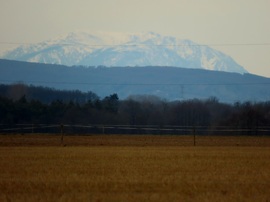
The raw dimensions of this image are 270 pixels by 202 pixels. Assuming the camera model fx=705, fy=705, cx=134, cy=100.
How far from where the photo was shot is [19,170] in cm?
2195

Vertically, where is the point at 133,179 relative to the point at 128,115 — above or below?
below

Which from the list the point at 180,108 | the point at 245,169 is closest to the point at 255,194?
the point at 245,169

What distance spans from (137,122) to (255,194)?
266 feet

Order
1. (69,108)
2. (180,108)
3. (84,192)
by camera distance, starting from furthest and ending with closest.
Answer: (180,108)
(69,108)
(84,192)

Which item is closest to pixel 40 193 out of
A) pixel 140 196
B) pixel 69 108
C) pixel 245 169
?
pixel 140 196

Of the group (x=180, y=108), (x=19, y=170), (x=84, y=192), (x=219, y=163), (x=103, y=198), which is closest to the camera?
(x=103, y=198)

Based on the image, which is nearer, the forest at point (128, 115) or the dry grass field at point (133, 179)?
the dry grass field at point (133, 179)

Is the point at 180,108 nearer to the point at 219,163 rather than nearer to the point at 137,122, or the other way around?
the point at 137,122

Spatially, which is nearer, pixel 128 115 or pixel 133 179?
pixel 133 179

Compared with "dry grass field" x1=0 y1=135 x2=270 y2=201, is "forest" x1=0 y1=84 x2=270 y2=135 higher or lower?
higher

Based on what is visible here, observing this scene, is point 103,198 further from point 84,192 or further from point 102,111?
point 102,111

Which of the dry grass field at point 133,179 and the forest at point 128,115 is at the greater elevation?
the forest at point 128,115

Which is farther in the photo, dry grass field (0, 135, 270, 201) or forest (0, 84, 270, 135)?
forest (0, 84, 270, 135)

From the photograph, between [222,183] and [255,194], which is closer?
[255,194]
